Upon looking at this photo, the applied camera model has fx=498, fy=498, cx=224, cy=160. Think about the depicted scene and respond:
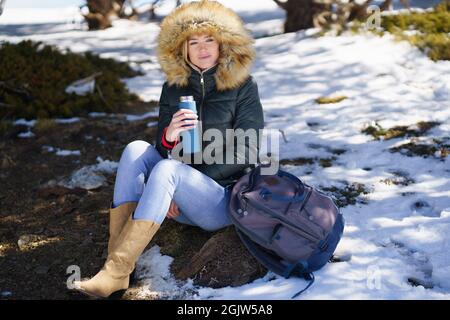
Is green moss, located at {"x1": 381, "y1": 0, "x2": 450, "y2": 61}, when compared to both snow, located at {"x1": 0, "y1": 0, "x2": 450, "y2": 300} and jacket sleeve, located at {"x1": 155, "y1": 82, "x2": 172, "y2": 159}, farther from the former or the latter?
jacket sleeve, located at {"x1": 155, "y1": 82, "x2": 172, "y2": 159}

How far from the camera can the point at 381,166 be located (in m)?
4.93

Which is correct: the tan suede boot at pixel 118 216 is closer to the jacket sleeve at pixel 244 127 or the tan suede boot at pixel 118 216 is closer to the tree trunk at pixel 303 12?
the jacket sleeve at pixel 244 127

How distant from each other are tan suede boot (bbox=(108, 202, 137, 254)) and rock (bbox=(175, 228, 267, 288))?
496mm

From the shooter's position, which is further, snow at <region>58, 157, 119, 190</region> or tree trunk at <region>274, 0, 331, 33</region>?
tree trunk at <region>274, 0, 331, 33</region>

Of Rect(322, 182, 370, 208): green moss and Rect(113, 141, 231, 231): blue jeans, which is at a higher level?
Rect(113, 141, 231, 231): blue jeans

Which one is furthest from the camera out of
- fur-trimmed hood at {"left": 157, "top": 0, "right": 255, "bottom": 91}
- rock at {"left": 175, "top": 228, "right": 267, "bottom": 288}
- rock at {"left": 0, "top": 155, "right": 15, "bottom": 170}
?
rock at {"left": 0, "top": 155, "right": 15, "bottom": 170}

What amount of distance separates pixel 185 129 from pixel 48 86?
5518mm

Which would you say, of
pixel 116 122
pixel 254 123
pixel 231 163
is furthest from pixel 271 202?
pixel 116 122

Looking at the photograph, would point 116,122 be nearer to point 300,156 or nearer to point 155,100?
point 155,100

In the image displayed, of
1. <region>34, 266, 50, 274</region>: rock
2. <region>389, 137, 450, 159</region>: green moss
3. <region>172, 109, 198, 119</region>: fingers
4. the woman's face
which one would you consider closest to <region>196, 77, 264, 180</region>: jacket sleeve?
the woman's face

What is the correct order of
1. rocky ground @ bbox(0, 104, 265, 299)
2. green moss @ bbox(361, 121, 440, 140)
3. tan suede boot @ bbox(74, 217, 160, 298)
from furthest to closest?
green moss @ bbox(361, 121, 440, 140)
rocky ground @ bbox(0, 104, 265, 299)
tan suede boot @ bbox(74, 217, 160, 298)

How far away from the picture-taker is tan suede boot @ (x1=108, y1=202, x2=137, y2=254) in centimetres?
332

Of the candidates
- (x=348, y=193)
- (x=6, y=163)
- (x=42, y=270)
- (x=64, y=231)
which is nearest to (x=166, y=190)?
(x=42, y=270)

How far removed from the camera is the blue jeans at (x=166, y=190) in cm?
311
